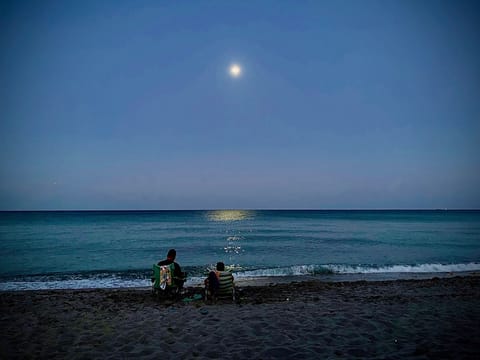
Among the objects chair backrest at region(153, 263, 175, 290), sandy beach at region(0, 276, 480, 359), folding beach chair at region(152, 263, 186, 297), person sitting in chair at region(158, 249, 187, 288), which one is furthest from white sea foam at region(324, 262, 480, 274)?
chair backrest at region(153, 263, 175, 290)

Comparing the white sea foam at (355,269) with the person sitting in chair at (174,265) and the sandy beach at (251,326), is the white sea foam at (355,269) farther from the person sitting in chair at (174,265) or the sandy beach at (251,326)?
the person sitting in chair at (174,265)

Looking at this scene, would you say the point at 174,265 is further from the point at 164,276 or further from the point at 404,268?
the point at 404,268

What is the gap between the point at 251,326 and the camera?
23.4 ft

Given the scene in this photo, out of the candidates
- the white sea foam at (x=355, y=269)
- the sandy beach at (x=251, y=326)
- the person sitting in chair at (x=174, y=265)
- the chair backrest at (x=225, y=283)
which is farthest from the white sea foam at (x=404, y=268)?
the person sitting in chair at (x=174, y=265)

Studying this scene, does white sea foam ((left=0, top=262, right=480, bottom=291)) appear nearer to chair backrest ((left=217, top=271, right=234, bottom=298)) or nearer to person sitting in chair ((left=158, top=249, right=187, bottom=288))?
person sitting in chair ((left=158, top=249, right=187, bottom=288))

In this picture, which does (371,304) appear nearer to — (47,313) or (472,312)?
(472,312)

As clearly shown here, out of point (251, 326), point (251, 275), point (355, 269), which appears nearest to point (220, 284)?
point (251, 326)

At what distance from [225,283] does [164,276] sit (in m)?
2.32

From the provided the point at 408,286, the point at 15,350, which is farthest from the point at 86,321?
the point at 408,286

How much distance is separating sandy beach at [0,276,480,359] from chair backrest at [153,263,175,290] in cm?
61

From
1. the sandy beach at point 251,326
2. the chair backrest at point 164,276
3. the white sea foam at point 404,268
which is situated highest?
the chair backrest at point 164,276

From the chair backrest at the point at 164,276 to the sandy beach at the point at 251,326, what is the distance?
61 cm

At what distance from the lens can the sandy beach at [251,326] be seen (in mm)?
5703

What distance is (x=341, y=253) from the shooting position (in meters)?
26.0
